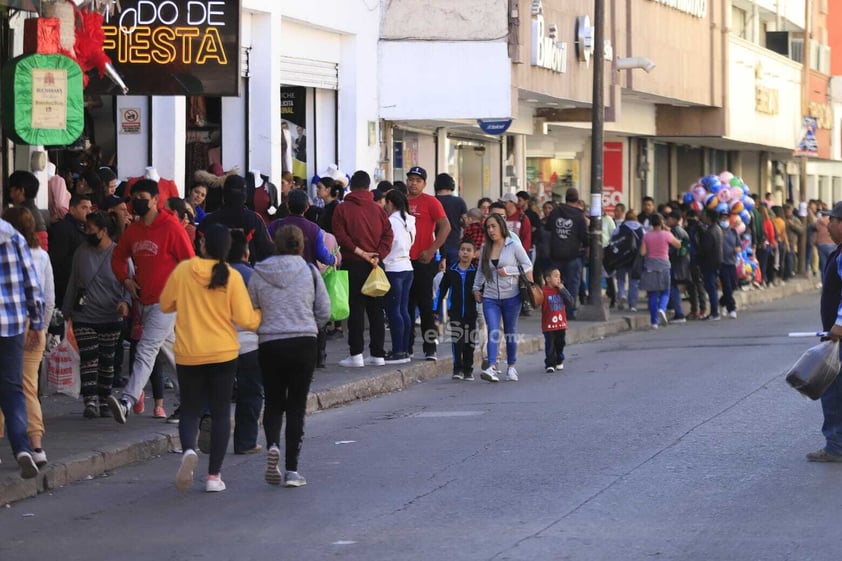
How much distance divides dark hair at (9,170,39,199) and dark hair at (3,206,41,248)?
2631mm

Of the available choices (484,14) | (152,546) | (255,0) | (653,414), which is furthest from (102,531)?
(484,14)

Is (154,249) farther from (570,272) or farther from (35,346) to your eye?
(570,272)

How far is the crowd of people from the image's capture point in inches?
400

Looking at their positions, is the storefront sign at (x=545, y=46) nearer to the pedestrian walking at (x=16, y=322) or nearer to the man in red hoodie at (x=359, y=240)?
the man in red hoodie at (x=359, y=240)

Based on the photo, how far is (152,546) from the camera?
8.45m

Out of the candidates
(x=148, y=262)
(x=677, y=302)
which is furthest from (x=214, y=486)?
(x=677, y=302)

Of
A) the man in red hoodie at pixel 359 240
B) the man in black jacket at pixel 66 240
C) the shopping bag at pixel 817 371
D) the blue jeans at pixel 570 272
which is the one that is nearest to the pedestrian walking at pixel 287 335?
the shopping bag at pixel 817 371

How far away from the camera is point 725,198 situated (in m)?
31.9

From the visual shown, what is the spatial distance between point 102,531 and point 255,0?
12.2m

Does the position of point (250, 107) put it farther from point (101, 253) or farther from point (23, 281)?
point (23, 281)

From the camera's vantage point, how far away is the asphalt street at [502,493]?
27.0 feet

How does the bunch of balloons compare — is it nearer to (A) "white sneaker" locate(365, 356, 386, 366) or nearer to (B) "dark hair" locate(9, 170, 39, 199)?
(A) "white sneaker" locate(365, 356, 386, 366)

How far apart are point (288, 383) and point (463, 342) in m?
6.63

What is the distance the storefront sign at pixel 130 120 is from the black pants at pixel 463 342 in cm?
461
